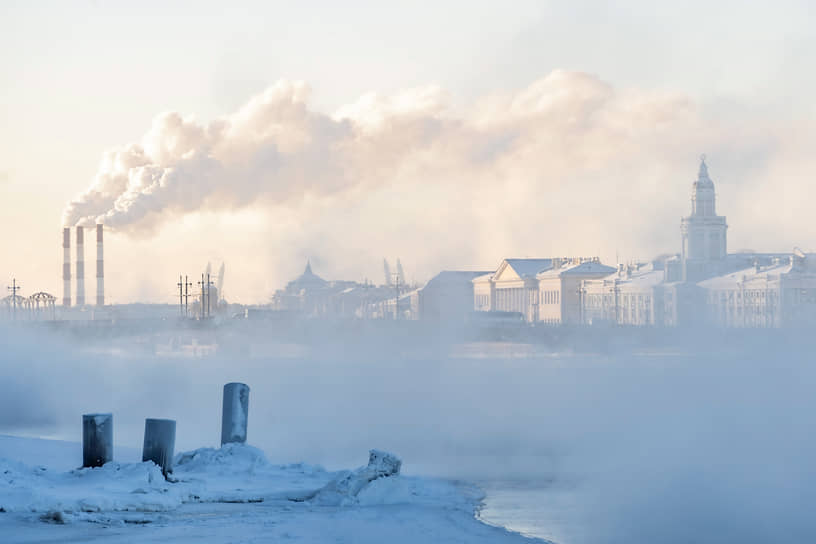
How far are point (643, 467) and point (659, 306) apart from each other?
348ft

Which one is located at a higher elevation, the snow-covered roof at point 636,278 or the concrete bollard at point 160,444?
the snow-covered roof at point 636,278

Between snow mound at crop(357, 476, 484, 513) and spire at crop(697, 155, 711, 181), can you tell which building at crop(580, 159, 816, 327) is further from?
snow mound at crop(357, 476, 484, 513)

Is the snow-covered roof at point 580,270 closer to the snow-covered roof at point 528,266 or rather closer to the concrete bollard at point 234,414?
the snow-covered roof at point 528,266

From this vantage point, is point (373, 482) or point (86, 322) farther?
point (86, 322)

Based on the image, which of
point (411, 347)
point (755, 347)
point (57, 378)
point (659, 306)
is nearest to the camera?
point (57, 378)

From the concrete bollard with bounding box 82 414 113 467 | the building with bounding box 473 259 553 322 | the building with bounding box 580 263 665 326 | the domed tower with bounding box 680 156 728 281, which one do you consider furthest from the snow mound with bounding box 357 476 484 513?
the building with bounding box 473 259 553 322

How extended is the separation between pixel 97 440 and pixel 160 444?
836mm

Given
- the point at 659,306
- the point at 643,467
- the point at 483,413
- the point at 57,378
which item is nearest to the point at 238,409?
the point at 643,467

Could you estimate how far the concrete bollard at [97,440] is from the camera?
62.0 feet

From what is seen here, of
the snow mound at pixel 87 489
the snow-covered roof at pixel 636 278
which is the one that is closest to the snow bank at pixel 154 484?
the snow mound at pixel 87 489

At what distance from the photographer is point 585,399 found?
47625mm

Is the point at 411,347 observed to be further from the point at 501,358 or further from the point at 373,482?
the point at 373,482

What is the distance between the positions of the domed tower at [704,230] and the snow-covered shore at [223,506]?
119 meters

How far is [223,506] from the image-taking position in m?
17.7
